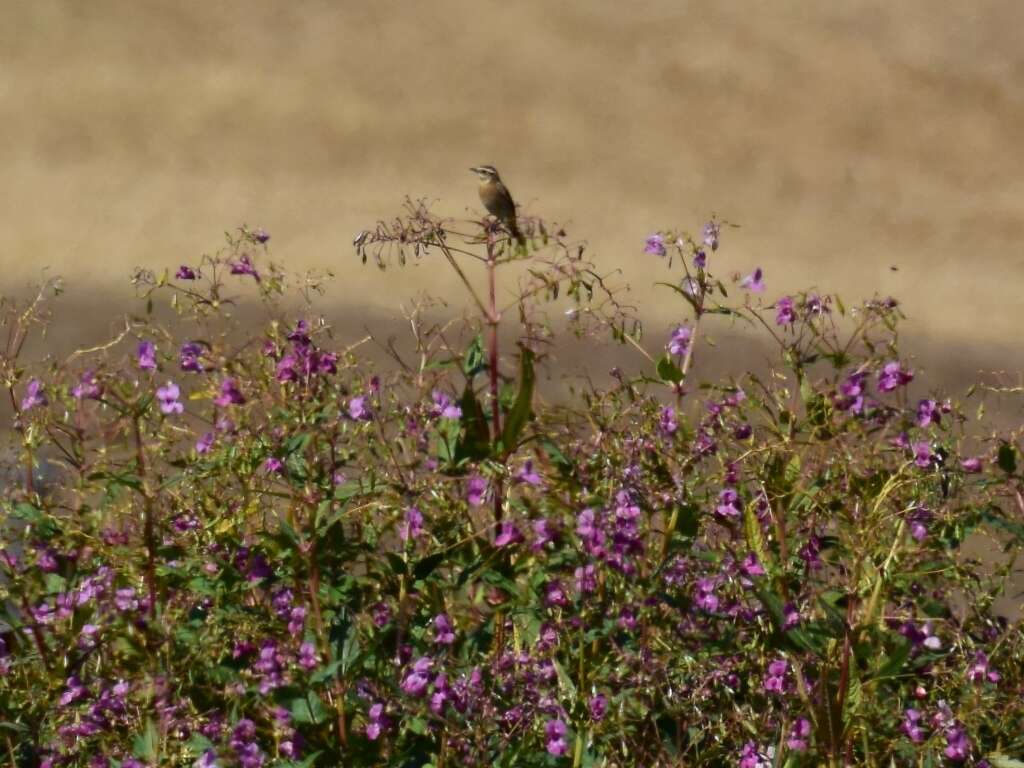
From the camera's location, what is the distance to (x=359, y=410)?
82.0 inches

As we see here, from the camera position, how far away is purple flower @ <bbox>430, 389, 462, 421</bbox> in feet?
7.25

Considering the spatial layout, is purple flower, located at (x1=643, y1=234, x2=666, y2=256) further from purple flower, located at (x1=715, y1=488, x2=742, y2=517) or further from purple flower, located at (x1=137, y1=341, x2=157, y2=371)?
purple flower, located at (x1=137, y1=341, x2=157, y2=371)

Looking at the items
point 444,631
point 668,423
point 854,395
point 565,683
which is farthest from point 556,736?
point 854,395

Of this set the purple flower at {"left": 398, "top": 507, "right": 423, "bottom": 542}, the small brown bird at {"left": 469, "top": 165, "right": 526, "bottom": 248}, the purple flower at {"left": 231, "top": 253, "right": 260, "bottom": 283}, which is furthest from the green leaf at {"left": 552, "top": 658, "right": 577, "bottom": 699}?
the small brown bird at {"left": 469, "top": 165, "right": 526, "bottom": 248}

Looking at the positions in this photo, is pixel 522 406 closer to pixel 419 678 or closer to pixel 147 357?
pixel 419 678

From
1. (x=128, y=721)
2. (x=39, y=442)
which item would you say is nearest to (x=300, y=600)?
(x=128, y=721)

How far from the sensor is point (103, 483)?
2213 mm

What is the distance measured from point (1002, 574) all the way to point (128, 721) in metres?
1.12

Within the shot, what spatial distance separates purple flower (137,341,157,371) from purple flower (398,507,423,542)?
380mm

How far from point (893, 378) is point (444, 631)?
2.22 feet

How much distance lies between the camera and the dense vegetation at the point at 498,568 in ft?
6.67

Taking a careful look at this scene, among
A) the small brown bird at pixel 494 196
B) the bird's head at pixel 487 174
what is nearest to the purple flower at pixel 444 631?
the small brown bird at pixel 494 196

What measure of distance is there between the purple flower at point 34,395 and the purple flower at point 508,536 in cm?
63

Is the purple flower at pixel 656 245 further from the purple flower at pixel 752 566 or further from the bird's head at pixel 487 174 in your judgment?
the bird's head at pixel 487 174
